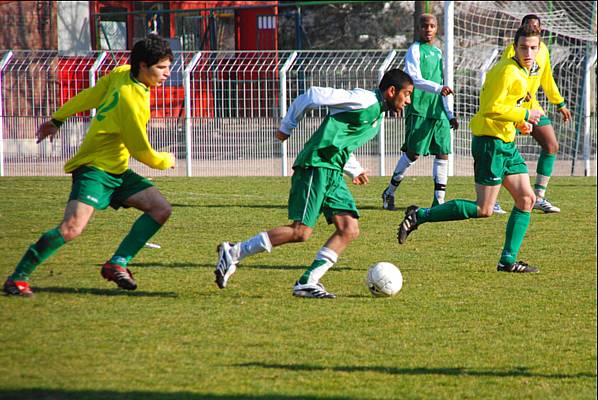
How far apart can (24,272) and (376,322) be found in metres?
2.32

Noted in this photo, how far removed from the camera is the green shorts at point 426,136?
11750 millimetres

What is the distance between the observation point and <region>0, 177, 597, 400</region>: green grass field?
15.5 ft

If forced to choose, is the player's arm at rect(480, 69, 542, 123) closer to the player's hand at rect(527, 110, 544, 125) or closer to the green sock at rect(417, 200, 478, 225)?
the player's hand at rect(527, 110, 544, 125)

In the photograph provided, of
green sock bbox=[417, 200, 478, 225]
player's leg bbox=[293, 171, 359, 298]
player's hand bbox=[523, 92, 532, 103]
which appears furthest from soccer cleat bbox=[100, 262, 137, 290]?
player's hand bbox=[523, 92, 532, 103]

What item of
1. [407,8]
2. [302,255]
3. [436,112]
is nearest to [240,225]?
[302,255]

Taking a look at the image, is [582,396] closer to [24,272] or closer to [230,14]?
[24,272]

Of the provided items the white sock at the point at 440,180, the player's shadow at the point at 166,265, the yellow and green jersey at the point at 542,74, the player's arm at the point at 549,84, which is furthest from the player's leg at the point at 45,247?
the white sock at the point at 440,180

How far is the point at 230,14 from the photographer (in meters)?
29.4

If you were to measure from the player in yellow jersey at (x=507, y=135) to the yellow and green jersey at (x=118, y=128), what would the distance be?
2588mm

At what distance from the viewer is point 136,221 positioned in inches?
267

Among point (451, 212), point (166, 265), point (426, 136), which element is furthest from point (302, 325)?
point (426, 136)

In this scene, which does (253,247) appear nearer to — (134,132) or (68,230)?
(134,132)

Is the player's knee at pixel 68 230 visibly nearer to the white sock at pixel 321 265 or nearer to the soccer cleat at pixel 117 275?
the soccer cleat at pixel 117 275

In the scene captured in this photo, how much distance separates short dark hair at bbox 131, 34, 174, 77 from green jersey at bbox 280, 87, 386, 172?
3.05ft
